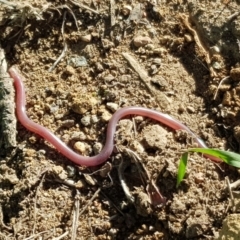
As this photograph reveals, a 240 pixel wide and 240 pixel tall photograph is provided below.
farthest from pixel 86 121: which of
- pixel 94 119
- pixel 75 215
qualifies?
pixel 75 215

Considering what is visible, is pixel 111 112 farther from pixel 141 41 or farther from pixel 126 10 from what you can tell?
pixel 126 10

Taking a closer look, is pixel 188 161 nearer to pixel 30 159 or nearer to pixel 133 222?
pixel 133 222

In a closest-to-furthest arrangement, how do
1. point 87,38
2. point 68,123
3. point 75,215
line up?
point 75,215, point 68,123, point 87,38

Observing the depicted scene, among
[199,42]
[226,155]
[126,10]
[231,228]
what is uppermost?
[126,10]

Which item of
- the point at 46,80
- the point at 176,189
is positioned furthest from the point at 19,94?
the point at 176,189

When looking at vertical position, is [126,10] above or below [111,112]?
above

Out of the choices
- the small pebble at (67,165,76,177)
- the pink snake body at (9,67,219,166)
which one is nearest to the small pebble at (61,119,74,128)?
the pink snake body at (9,67,219,166)

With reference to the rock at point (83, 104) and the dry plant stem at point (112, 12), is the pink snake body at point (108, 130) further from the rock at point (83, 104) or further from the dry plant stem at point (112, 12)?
the dry plant stem at point (112, 12)

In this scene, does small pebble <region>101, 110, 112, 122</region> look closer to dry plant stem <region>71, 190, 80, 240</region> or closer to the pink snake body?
the pink snake body
